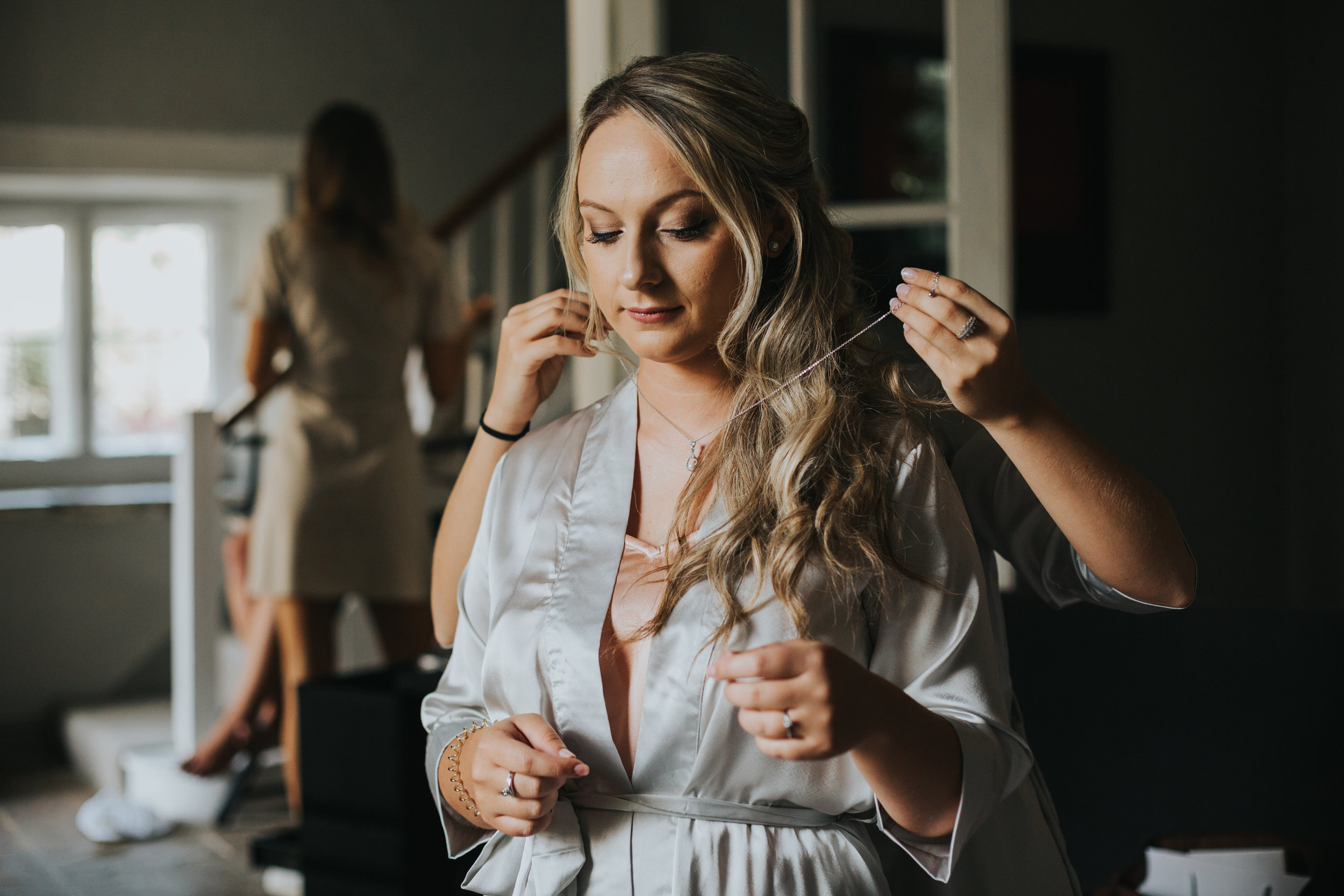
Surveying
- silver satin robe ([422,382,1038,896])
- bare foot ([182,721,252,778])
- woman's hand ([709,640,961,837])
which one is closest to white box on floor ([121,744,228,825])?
bare foot ([182,721,252,778])

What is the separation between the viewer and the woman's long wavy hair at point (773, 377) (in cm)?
110

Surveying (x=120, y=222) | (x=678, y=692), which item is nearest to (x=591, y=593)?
(x=678, y=692)

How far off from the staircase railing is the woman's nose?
9.13 feet

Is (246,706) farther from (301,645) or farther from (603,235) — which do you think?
(603,235)

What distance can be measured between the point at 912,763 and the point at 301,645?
2.58 metres

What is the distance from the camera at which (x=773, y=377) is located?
1193 mm

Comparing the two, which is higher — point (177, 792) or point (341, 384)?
point (341, 384)

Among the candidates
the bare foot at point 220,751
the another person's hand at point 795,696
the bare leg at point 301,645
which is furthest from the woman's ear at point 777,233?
the bare foot at point 220,751

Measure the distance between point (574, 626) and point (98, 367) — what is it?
472cm

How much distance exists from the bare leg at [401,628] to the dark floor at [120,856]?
1.99 ft

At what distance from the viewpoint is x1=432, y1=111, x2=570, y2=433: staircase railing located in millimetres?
4238

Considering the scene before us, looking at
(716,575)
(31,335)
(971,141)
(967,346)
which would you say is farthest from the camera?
(31,335)

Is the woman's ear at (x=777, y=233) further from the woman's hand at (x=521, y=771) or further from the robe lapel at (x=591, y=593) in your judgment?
the woman's hand at (x=521, y=771)

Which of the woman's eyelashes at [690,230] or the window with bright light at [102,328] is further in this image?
the window with bright light at [102,328]
